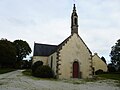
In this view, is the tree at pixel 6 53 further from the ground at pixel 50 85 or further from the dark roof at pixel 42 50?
the ground at pixel 50 85

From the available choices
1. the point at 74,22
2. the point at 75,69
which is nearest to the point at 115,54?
the point at 74,22

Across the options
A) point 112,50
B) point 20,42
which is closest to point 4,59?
point 20,42

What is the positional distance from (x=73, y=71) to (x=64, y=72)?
1.42 m

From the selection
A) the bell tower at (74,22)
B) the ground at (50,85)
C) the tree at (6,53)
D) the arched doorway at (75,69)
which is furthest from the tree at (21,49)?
the ground at (50,85)

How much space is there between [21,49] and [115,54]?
119 ft

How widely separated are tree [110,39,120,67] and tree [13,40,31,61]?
34.1m

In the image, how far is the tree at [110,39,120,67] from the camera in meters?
53.7

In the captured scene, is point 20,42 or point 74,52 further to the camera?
point 20,42

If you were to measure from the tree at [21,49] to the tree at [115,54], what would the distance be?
34.1 meters

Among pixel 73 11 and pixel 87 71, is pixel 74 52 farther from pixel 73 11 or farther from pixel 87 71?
pixel 73 11

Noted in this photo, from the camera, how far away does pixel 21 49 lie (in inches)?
2918

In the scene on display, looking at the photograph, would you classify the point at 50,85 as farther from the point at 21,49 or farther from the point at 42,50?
the point at 21,49

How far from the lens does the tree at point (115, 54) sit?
53656mm

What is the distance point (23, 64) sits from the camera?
2972 inches
